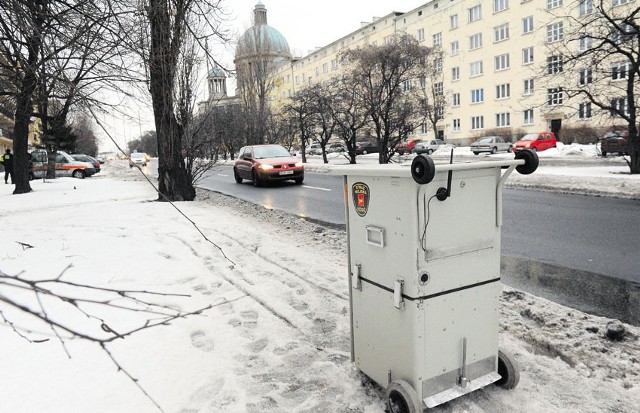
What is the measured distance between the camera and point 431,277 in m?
2.39

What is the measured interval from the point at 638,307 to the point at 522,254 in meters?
2.18

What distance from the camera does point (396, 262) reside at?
244cm

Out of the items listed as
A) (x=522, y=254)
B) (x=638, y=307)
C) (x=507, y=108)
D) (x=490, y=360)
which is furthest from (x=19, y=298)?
(x=507, y=108)

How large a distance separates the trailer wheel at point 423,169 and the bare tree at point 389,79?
2136cm

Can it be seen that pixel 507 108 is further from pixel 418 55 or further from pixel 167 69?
pixel 167 69

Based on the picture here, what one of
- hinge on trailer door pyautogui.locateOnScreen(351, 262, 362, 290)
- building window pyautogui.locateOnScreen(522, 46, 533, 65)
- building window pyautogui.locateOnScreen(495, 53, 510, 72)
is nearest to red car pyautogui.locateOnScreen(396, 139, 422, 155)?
building window pyautogui.locateOnScreen(495, 53, 510, 72)

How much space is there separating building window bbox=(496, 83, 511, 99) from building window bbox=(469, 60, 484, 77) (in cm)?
312

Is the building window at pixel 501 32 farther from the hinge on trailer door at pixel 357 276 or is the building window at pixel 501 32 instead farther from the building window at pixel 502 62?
the hinge on trailer door at pixel 357 276

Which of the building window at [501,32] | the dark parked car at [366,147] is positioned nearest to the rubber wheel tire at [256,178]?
the dark parked car at [366,147]

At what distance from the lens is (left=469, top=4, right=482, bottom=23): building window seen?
160 ft

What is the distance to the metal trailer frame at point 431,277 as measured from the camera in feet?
7.72

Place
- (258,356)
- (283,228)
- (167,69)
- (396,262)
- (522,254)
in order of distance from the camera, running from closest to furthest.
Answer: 1. (396,262)
2. (258,356)
3. (522,254)
4. (283,228)
5. (167,69)

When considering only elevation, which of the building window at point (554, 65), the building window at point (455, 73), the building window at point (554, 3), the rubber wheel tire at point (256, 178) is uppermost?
the building window at point (554, 3)

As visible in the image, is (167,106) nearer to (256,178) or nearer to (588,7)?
(256,178)
